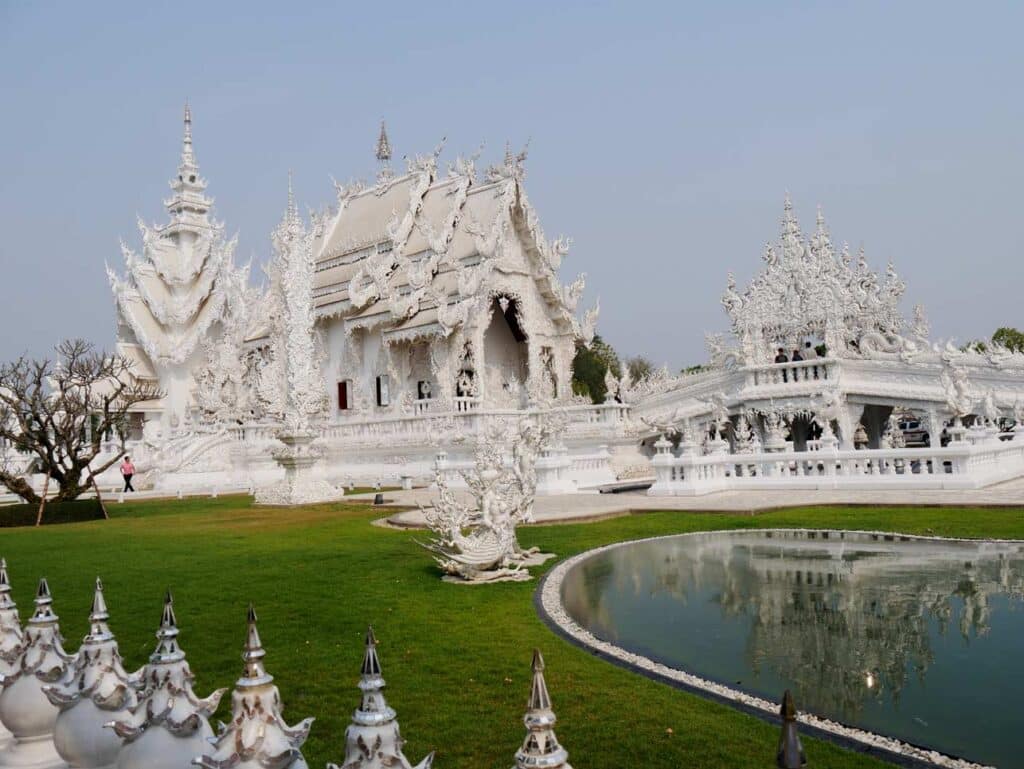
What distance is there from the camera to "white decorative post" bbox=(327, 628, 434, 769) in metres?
2.06

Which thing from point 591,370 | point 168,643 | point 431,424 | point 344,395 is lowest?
point 168,643

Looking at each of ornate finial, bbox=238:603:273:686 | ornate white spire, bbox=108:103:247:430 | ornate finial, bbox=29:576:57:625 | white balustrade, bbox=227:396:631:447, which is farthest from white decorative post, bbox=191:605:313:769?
ornate white spire, bbox=108:103:247:430

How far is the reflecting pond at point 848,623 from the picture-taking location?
400 cm

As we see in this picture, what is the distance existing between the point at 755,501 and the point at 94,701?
11.6 m

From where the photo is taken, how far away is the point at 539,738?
1.85 m

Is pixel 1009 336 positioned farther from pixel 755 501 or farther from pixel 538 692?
pixel 538 692

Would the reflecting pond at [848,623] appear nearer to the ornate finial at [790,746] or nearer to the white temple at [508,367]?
the ornate finial at [790,746]

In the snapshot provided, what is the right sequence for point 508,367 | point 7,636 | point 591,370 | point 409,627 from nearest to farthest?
point 7,636 < point 409,627 < point 508,367 < point 591,370

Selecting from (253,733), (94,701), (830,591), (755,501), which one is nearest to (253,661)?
(253,733)

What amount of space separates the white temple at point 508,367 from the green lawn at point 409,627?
574 cm

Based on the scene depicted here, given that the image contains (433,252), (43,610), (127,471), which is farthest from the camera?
(433,252)

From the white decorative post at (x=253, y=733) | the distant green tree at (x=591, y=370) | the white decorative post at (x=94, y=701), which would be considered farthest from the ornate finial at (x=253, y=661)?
the distant green tree at (x=591, y=370)

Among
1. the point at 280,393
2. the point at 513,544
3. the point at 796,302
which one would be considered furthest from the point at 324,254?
the point at 513,544

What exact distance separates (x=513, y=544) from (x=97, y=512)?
11365 millimetres
